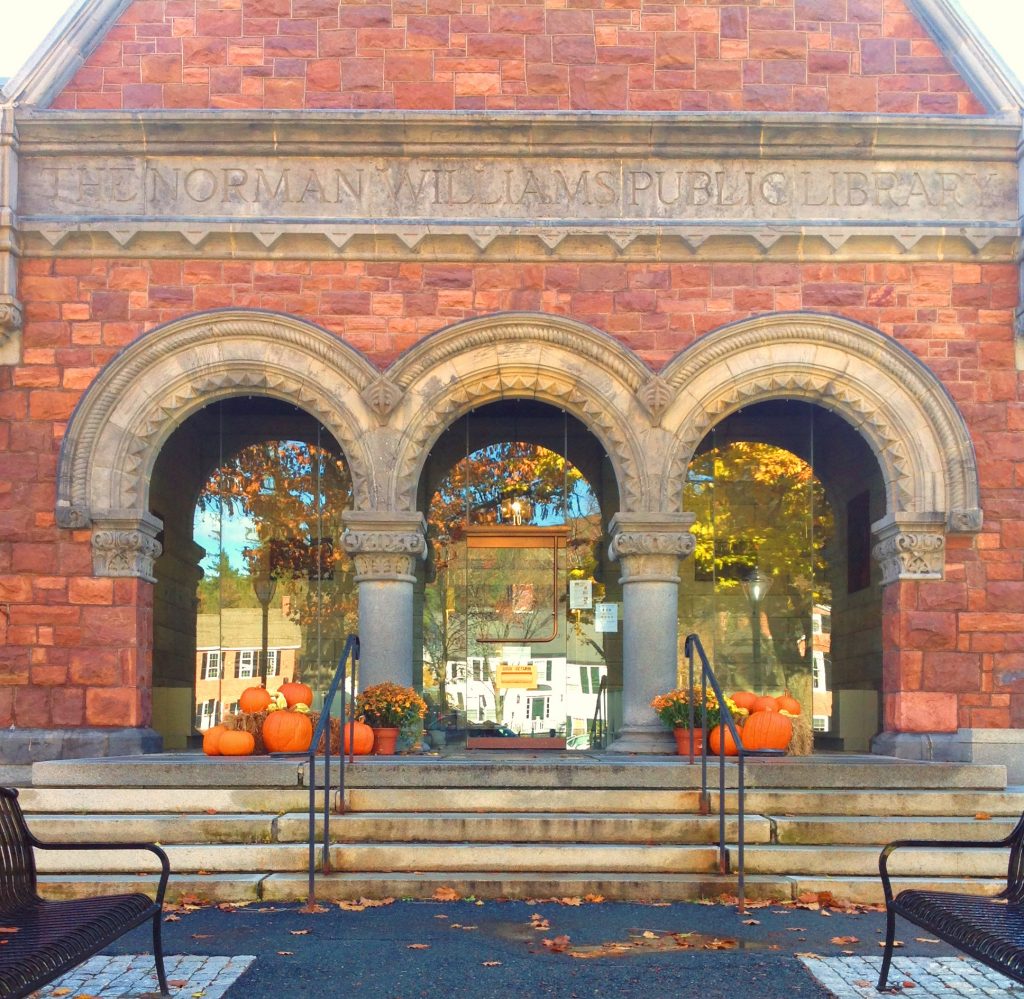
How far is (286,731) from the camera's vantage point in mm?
10844

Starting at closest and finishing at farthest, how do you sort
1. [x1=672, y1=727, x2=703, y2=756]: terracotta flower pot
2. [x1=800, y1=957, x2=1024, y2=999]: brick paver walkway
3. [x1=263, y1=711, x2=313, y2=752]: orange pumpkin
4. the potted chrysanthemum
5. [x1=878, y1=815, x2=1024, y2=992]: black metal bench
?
[x1=878, y1=815, x2=1024, y2=992]: black metal bench → [x1=800, y1=957, x2=1024, y2=999]: brick paver walkway → [x1=263, y1=711, x2=313, y2=752]: orange pumpkin → [x1=672, y1=727, x2=703, y2=756]: terracotta flower pot → the potted chrysanthemum

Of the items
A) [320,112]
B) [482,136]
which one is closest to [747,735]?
[482,136]

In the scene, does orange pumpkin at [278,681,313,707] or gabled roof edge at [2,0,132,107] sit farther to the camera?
gabled roof edge at [2,0,132,107]

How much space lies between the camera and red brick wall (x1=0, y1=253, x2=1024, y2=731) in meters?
11.7

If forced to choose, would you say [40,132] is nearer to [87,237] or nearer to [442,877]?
[87,237]

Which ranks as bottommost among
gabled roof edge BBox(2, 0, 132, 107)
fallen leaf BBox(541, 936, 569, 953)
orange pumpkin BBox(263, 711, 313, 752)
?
fallen leaf BBox(541, 936, 569, 953)

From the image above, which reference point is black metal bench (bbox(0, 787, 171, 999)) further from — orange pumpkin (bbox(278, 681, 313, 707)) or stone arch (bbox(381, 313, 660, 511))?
stone arch (bbox(381, 313, 660, 511))

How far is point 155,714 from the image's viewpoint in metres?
14.0

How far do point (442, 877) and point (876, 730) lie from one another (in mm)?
7040

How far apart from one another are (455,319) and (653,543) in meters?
2.73

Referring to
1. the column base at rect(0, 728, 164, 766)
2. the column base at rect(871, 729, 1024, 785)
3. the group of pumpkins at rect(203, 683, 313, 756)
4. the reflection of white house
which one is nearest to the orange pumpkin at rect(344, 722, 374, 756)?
the group of pumpkins at rect(203, 683, 313, 756)

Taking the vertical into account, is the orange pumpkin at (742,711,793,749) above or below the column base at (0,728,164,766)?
above

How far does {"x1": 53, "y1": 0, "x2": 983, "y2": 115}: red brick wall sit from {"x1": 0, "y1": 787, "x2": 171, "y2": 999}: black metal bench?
27.0 ft

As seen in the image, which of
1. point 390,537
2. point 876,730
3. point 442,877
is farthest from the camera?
point 876,730
